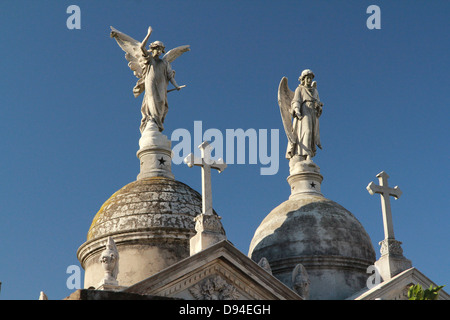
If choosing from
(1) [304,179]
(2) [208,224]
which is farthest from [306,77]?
(2) [208,224]

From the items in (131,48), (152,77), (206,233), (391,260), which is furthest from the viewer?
(131,48)

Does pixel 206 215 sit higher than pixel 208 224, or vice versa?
pixel 206 215

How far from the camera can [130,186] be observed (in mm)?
22219

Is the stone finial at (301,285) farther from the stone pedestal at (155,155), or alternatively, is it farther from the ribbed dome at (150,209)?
the stone pedestal at (155,155)

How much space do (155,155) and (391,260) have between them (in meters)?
7.65

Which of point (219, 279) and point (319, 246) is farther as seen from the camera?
point (319, 246)

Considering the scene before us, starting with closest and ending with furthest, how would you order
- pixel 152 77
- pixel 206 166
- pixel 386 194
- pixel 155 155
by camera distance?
pixel 206 166
pixel 386 194
pixel 155 155
pixel 152 77

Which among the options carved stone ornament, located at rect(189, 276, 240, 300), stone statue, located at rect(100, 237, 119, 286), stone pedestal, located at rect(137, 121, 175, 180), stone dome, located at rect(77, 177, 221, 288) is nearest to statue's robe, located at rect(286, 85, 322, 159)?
stone pedestal, located at rect(137, 121, 175, 180)

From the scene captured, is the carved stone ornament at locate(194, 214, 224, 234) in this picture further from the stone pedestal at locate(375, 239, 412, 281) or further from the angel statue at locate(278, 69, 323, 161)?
the angel statue at locate(278, 69, 323, 161)

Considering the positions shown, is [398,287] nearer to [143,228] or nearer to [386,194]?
[386,194]

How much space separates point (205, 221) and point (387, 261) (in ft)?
17.1

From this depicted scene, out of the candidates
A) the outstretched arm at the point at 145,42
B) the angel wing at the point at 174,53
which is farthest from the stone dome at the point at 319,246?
the outstretched arm at the point at 145,42

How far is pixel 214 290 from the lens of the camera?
1708 centimetres

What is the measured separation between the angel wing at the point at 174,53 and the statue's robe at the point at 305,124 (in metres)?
3.98
